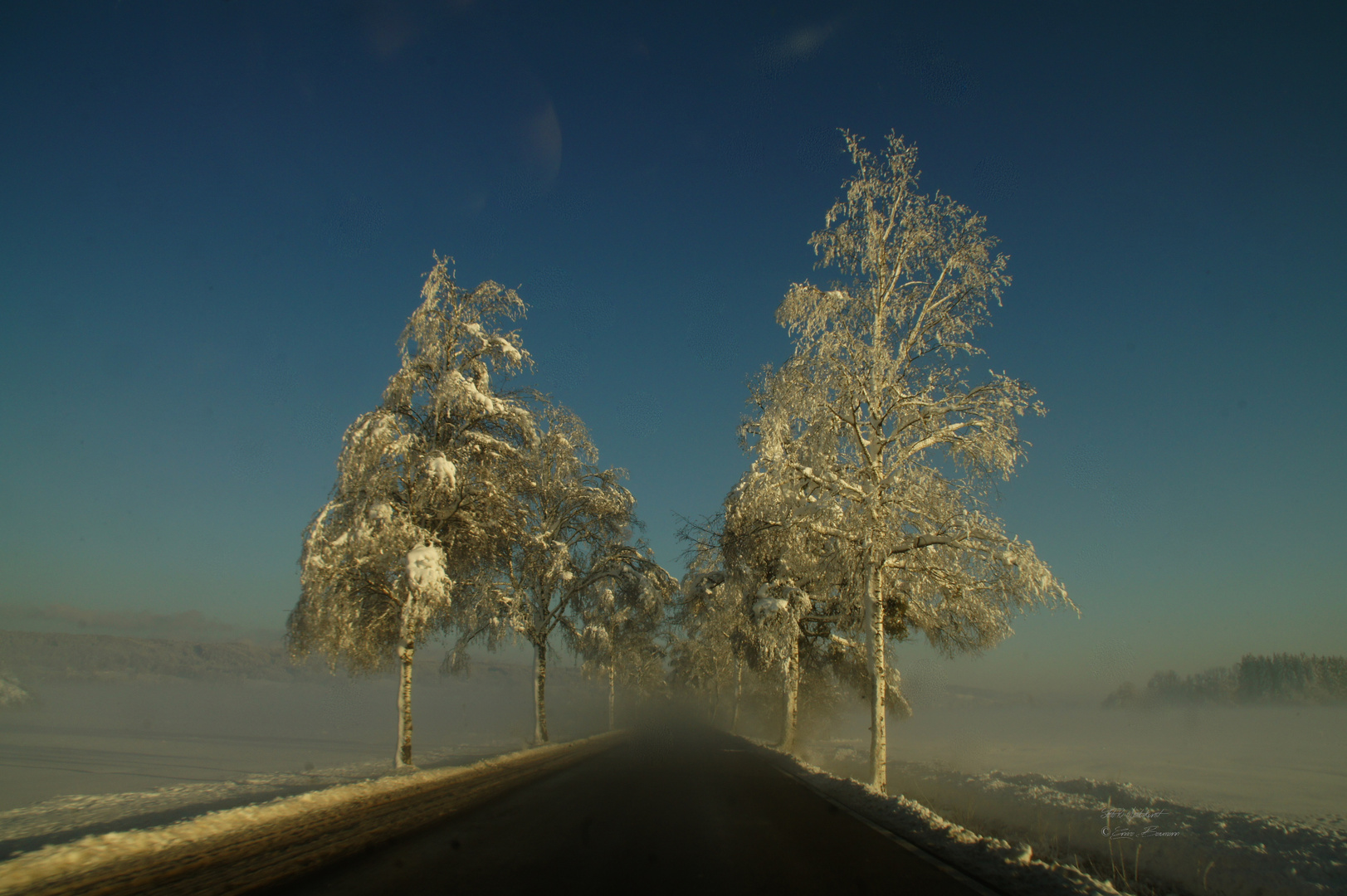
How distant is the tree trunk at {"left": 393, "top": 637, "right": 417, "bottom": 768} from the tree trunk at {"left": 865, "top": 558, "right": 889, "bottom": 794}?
10.9m

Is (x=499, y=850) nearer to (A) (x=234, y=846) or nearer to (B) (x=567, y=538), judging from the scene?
(A) (x=234, y=846)

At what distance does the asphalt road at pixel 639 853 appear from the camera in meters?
4.79

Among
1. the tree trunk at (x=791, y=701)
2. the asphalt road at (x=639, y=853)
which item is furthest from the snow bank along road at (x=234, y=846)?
the tree trunk at (x=791, y=701)

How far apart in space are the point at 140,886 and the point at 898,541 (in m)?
13.7

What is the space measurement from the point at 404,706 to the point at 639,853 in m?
11.7

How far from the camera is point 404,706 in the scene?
15461 mm

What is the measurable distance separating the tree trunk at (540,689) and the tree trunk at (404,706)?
8.74m

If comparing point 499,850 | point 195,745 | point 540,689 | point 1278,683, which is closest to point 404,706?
point 540,689

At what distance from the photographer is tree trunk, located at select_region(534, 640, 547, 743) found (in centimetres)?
2402

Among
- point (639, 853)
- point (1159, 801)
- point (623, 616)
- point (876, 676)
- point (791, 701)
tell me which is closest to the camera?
point (639, 853)

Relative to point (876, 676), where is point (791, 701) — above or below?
below

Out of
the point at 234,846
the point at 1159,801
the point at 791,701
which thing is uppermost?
the point at 234,846

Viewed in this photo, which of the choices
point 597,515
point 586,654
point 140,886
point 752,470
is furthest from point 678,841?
point 586,654

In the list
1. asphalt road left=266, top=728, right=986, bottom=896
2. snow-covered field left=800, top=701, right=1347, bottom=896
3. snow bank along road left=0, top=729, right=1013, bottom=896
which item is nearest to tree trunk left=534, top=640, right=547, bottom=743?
snow-covered field left=800, top=701, right=1347, bottom=896
